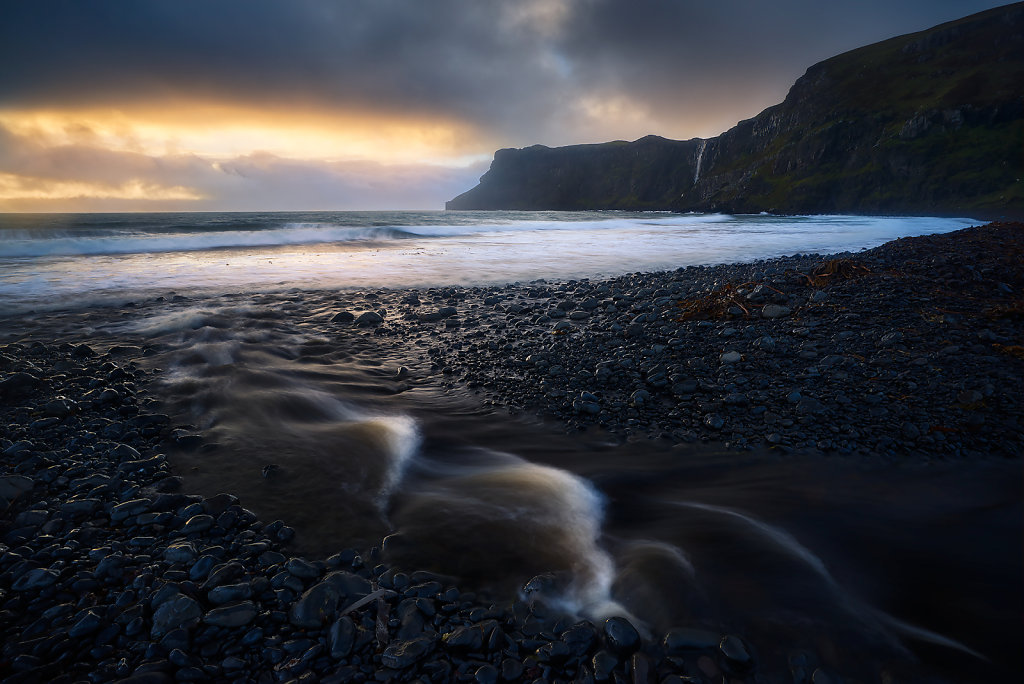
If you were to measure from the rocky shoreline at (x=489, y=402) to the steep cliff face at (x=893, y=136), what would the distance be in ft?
250

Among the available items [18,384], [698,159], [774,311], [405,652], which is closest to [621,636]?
[405,652]

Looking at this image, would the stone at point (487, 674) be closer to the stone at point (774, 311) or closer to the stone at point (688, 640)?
the stone at point (688, 640)

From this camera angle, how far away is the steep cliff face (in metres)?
70.4

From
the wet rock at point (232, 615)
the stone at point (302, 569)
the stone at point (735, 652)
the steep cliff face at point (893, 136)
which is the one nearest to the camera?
the stone at point (735, 652)

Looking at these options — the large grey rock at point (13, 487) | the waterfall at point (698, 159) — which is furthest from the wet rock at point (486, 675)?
the waterfall at point (698, 159)

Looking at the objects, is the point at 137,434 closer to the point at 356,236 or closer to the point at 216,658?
the point at 216,658

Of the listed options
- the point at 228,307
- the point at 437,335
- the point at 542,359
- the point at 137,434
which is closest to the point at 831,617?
the point at 542,359

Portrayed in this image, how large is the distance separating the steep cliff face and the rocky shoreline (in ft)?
250

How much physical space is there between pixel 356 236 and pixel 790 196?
300 feet

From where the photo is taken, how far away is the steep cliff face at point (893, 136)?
231 feet

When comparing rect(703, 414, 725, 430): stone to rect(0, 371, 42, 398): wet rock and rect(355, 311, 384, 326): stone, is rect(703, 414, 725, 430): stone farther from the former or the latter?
rect(0, 371, 42, 398): wet rock

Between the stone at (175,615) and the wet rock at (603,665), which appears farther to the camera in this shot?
the stone at (175,615)

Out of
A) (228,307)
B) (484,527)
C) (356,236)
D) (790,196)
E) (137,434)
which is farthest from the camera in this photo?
(790,196)

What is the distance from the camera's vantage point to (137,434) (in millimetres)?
4812
